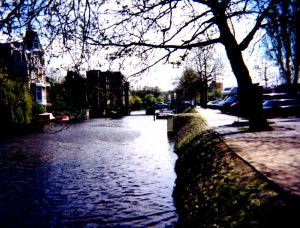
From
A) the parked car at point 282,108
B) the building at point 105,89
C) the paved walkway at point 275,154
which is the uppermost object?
the building at point 105,89

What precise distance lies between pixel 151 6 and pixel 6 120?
30.7 m

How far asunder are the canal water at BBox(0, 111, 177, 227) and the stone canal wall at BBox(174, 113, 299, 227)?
35.3 inches

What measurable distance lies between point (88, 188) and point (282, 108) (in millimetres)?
17098

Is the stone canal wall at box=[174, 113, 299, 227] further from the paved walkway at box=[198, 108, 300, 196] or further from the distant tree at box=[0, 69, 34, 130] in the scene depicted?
the distant tree at box=[0, 69, 34, 130]

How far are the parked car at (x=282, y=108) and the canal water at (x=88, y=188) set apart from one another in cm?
891

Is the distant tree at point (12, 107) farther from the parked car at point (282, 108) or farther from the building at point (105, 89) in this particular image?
the building at point (105, 89)

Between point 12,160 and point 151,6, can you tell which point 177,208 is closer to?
point 151,6

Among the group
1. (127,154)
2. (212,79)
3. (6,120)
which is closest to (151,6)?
(127,154)

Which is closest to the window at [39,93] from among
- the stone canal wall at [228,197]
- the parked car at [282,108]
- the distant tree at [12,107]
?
the distant tree at [12,107]

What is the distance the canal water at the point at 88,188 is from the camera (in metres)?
8.59

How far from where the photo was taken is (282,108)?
907 inches

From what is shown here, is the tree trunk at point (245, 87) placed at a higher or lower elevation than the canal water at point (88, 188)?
higher

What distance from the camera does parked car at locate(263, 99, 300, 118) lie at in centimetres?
2281

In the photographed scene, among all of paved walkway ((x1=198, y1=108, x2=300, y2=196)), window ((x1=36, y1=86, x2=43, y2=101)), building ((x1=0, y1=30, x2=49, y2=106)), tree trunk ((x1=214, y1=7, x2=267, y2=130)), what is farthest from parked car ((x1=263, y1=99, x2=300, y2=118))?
window ((x1=36, y1=86, x2=43, y2=101))
